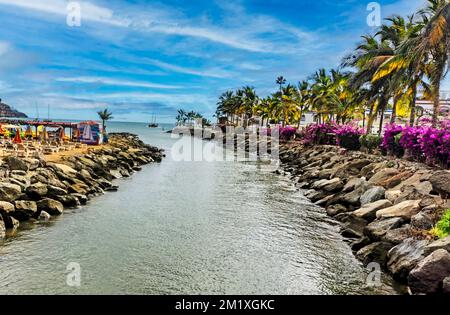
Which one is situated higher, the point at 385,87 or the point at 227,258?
the point at 385,87

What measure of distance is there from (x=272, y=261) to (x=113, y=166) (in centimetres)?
2323

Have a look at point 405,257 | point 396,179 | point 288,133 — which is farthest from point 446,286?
point 288,133

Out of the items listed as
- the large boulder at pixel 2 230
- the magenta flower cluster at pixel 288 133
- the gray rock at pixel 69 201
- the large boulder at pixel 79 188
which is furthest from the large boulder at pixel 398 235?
the magenta flower cluster at pixel 288 133

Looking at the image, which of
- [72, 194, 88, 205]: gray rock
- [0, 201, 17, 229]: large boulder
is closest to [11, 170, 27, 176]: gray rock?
[72, 194, 88, 205]: gray rock

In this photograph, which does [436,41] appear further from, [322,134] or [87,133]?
[87,133]

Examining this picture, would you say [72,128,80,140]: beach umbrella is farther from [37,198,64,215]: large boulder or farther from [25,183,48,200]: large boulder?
[37,198,64,215]: large boulder

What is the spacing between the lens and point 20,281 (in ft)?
33.6

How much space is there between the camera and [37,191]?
1708 centimetres

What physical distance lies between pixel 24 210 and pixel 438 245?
14.9 m

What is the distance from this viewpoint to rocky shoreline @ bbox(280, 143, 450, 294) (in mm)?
9742

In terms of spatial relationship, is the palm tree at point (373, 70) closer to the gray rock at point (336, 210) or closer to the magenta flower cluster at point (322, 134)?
the magenta flower cluster at point (322, 134)

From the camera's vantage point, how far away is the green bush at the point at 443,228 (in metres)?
Answer: 11.0
